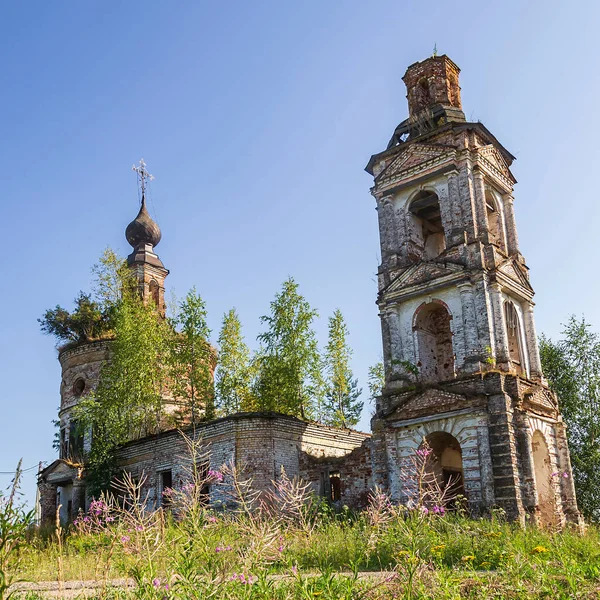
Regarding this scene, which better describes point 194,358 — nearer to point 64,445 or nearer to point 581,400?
point 64,445

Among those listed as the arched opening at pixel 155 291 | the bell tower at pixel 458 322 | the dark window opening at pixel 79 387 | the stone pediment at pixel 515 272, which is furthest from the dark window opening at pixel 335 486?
the arched opening at pixel 155 291

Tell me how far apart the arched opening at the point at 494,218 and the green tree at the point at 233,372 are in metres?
11.8

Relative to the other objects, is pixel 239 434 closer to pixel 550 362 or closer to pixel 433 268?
pixel 433 268

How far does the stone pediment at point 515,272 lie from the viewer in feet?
62.1

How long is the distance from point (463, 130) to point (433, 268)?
4235 millimetres

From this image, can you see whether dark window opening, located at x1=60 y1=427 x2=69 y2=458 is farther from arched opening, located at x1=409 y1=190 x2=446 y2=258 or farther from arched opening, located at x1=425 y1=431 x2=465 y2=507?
arched opening, located at x1=409 y1=190 x2=446 y2=258

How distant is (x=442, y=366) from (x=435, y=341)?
81 centimetres

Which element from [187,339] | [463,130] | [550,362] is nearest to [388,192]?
[463,130]

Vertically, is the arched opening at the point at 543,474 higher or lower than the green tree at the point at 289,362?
lower

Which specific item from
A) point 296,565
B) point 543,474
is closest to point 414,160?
point 543,474

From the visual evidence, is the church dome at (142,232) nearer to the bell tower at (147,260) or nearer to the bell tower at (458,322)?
the bell tower at (147,260)

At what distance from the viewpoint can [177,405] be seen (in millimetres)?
27078

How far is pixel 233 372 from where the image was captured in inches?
1102

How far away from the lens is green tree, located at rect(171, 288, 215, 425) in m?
24.8
